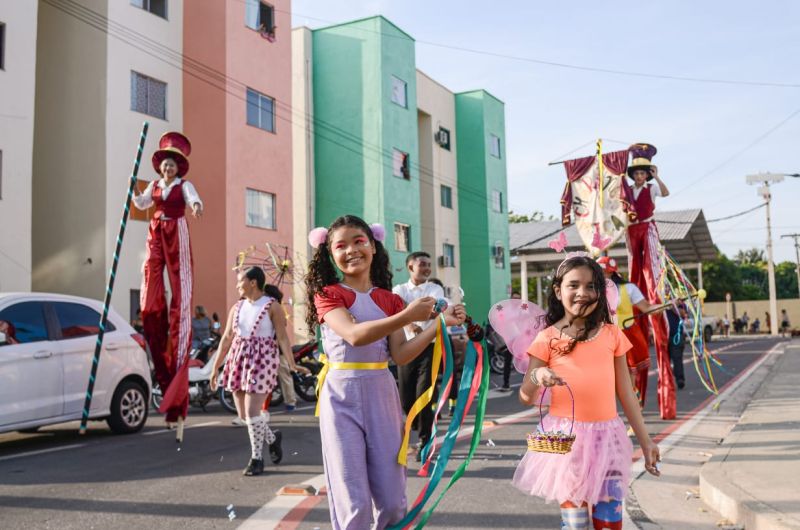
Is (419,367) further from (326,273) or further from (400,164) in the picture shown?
(400,164)

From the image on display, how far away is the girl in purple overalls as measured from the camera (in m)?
3.33

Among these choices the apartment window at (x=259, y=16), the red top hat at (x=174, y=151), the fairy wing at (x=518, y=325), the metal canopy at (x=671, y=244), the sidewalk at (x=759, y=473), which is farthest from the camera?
the metal canopy at (x=671, y=244)

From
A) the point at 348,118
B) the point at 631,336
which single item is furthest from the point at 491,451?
the point at 348,118

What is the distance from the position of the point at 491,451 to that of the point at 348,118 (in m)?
23.6

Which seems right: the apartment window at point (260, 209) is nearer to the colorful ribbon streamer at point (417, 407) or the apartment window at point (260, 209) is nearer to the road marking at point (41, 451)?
the road marking at point (41, 451)

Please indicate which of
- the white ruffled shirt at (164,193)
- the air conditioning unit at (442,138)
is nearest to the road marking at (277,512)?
the white ruffled shirt at (164,193)

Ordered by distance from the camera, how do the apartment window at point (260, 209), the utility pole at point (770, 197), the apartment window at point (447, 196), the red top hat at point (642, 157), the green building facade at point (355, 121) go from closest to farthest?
the red top hat at point (642, 157) < the apartment window at point (260, 209) < the green building facade at point (355, 121) < the apartment window at point (447, 196) < the utility pole at point (770, 197)

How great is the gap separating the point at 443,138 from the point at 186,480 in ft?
104

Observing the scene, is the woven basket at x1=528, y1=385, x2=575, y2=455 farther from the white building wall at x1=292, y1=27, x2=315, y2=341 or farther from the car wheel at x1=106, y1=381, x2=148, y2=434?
the white building wall at x1=292, y1=27, x2=315, y2=341

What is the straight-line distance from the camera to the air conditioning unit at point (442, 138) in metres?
36.5

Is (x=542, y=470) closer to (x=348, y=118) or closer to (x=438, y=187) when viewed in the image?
(x=348, y=118)

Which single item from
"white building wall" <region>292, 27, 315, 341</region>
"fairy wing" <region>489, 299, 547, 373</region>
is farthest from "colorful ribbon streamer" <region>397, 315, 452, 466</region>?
"white building wall" <region>292, 27, 315, 341</region>

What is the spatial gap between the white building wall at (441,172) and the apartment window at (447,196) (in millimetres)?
177

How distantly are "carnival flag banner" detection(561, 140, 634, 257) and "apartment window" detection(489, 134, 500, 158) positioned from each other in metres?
30.4
